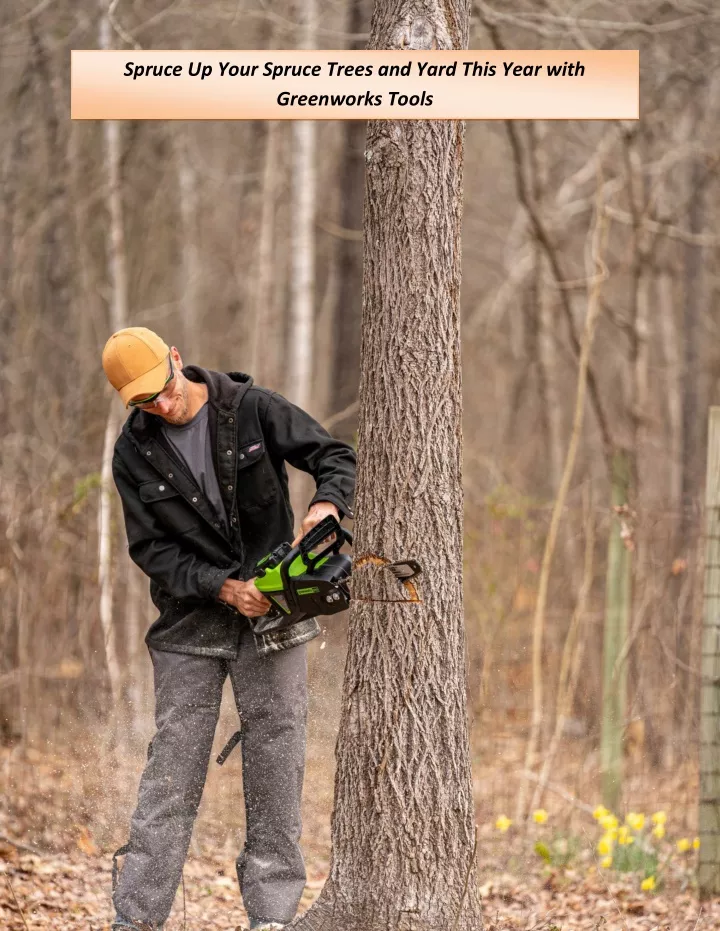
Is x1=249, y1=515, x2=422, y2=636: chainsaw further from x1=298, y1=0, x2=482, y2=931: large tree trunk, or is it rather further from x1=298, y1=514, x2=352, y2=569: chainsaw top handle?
x1=298, y1=0, x2=482, y2=931: large tree trunk

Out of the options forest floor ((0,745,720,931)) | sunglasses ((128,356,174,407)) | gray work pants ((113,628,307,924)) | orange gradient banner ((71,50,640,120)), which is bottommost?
forest floor ((0,745,720,931))

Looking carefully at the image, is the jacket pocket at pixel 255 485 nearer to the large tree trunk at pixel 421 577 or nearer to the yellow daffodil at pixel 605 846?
the large tree trunk at pixel 421 577

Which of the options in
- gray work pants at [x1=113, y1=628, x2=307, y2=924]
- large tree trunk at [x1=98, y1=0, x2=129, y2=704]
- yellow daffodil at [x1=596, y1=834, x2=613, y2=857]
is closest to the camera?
gray work pants at [x1=113, y1=628, x2=307, y2=924]

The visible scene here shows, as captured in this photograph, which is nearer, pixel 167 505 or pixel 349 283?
pixel 167 505

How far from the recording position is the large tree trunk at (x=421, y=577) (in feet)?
10.7

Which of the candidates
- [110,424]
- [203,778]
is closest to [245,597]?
[203,778]

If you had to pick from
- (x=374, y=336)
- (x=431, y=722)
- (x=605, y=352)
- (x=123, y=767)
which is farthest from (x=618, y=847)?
(x=605, y=352)

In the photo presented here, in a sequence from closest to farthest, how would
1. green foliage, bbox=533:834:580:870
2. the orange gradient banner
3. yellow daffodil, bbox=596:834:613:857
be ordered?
the orange gradient banner
yellow daffodil, bbox=596:834:613:857
green foliage, bbox=533:834:580:870

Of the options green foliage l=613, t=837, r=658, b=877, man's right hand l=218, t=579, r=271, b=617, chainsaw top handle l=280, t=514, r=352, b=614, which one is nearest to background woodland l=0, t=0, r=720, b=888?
green foliage l=613, t=837, r=658, b=877

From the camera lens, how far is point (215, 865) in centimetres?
532

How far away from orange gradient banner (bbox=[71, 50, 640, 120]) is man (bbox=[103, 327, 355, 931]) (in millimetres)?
872

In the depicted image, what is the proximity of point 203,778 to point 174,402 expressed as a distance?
1.34 m

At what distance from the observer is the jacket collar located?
3.73 m

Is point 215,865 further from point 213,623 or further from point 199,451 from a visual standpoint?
point 199,451
